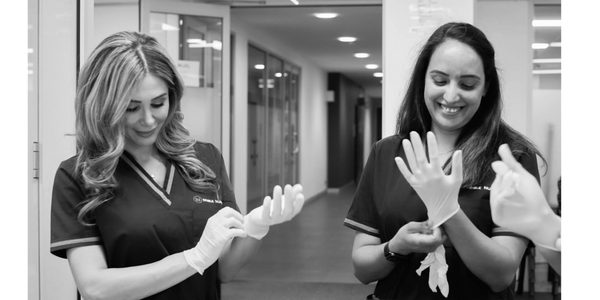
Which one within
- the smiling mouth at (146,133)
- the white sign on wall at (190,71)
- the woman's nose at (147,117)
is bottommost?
the smiling mouth at (146,133)

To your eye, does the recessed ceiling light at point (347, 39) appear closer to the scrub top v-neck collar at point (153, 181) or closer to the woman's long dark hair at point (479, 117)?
the woman's long dark hair at point (479, 117)

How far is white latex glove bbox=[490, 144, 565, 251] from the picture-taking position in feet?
3.42

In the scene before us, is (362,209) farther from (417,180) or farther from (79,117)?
(79,117)

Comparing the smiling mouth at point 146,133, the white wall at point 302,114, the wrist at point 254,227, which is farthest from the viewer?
the white wall at point 302,114

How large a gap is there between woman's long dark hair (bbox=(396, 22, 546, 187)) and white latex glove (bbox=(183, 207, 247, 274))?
623 millimetres

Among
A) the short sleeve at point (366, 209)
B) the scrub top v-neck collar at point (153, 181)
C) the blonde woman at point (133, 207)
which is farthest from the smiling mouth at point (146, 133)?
the short sleeve at point (366, 209)

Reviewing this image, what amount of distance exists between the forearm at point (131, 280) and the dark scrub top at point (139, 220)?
0.22ft

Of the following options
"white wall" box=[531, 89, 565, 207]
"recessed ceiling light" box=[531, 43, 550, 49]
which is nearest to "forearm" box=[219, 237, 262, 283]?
"white wall" box=[531, 89, 565, 207]

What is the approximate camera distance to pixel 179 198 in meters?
1.63

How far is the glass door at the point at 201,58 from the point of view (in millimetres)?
4934

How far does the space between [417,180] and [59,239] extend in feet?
3.04

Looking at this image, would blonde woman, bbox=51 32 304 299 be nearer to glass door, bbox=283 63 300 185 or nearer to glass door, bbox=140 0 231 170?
glass door, bbox=140 0 231 170

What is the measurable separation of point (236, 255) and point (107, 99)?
0.55m
